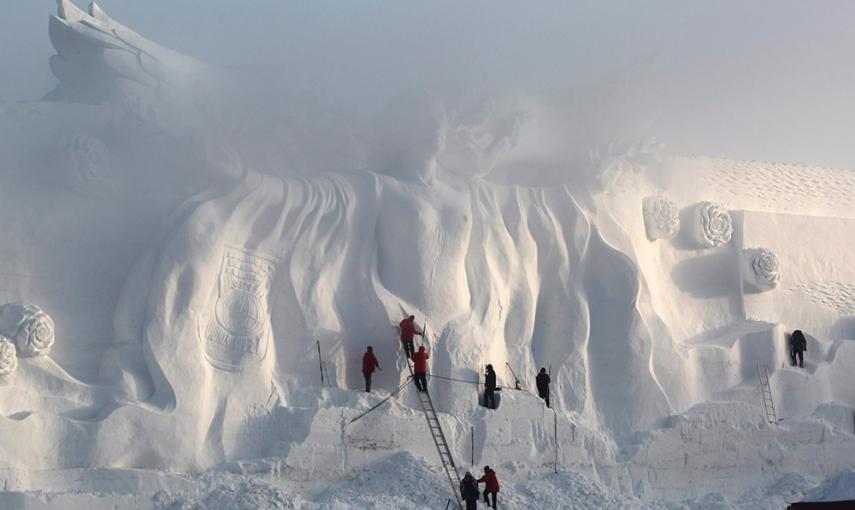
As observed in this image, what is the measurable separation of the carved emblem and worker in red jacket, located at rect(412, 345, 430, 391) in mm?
1762

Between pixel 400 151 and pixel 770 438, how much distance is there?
20.3 feet

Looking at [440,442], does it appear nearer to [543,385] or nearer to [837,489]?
[543,385]

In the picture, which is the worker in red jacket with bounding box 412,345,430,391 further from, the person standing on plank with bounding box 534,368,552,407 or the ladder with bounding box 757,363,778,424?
the ladder with bounding box 757,363,778,424

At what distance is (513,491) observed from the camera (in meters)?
16.3

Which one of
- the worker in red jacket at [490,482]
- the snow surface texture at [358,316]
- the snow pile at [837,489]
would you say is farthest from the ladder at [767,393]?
the worker in red jacket at [490,482]

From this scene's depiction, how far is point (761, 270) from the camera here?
20750 millimetres

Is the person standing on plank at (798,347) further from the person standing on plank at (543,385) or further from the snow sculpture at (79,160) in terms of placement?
the snow sculpture at (79,160)

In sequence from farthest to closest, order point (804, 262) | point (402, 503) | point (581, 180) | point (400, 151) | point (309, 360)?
point (804, 262)
point (581, 180)
point (400, 151)
point (309, 360)
point (402, 503)

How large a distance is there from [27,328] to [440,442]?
485 cm

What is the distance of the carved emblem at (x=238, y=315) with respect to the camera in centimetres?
1611

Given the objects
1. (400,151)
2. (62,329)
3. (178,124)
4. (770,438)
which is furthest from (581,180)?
(62,329)

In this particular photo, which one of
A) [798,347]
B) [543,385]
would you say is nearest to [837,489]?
[798,347]

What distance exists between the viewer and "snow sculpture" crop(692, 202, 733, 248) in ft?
67.9

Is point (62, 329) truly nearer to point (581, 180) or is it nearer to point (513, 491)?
point (513, 491)
